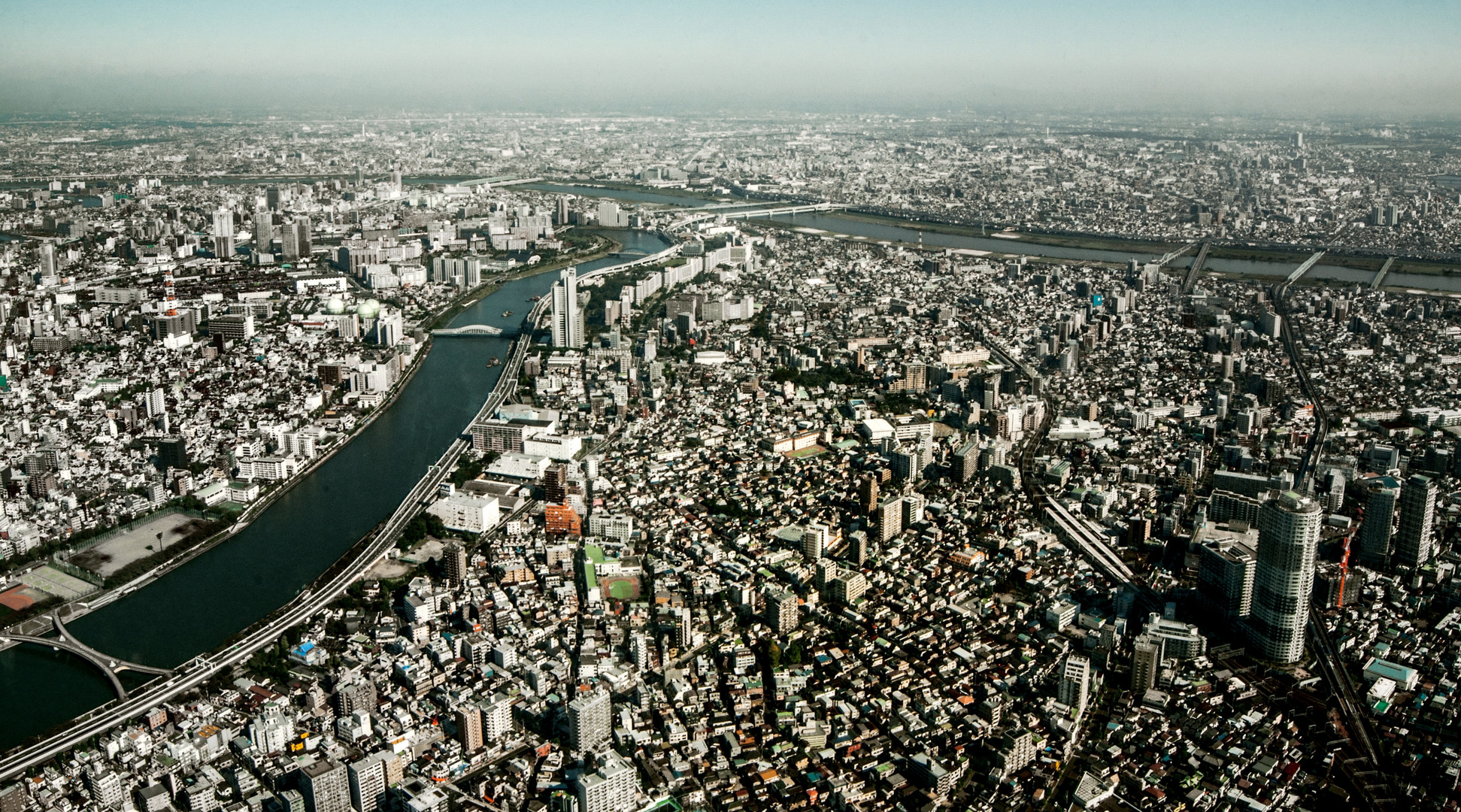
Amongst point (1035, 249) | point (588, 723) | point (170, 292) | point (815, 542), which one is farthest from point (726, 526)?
point (1035, 249)

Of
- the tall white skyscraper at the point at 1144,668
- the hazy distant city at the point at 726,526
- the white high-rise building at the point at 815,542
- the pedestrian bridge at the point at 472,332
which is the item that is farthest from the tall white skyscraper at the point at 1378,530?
the pedestrian bridge at the point at 472,332

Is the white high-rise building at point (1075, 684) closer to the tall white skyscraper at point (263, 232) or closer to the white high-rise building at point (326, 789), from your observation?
the white high-rise building at point (326, 789)

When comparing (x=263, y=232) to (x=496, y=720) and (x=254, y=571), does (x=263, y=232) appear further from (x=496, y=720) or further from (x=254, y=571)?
(x=496, y=720)

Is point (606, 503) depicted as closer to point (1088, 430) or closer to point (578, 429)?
point (578, 429)

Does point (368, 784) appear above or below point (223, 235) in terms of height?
below

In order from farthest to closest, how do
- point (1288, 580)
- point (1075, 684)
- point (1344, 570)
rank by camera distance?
point (1344, 570)
point (1288, 580)
point (1075, 684)

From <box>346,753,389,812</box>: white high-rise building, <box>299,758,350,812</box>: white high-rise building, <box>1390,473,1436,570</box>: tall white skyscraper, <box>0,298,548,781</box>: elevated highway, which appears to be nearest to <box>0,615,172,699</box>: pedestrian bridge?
<box>0,298,548,781</box>: elevated highway
